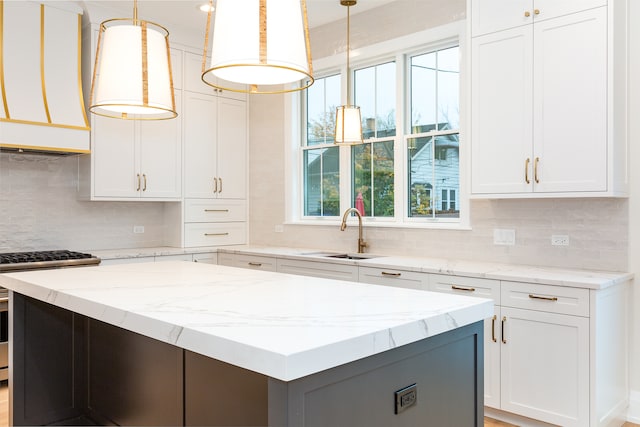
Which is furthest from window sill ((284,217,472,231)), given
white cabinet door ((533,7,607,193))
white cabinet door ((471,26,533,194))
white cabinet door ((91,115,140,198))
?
white cabinet door ((91,115,140,198))

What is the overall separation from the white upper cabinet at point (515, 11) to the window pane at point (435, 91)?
634mm

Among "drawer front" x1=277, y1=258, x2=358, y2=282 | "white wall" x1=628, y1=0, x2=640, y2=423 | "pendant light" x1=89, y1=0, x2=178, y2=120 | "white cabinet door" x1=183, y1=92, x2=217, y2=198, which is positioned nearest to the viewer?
"pendant light" x1=89, y1=0, x2=178, y2=120

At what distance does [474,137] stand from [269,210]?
2.50 metres

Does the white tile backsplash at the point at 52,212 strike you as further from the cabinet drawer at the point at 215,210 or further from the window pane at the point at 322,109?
the window pane at the point at 322,109

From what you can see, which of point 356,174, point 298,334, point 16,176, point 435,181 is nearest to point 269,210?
point 356,174

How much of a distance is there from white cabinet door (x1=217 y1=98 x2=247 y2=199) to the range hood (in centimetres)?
140

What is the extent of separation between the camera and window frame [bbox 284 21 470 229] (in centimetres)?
380

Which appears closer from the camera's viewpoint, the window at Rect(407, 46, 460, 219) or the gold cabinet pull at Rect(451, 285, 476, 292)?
the gold cabinet pull at Rect(451, 285, 476, 292)

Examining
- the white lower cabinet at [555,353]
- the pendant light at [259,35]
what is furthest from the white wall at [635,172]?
the pendant light at [259,35]

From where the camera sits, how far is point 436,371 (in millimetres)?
1601

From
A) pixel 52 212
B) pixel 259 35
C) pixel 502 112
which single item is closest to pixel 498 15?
pixel 502 112

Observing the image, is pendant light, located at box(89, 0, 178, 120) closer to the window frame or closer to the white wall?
the window frame

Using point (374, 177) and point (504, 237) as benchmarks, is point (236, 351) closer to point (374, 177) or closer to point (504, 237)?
point (504, 237)

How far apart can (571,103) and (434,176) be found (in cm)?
130
